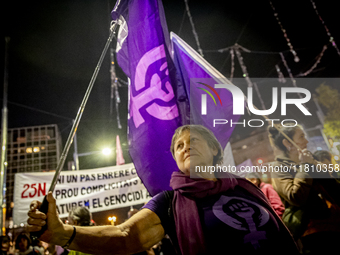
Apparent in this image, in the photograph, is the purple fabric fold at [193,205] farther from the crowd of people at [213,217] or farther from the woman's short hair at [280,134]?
the woman's short hair at [280,134]

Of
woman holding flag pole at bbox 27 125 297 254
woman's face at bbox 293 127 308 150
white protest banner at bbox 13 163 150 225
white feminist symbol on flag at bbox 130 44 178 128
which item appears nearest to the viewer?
woman holding flag pole at bbox 27 125 297 254

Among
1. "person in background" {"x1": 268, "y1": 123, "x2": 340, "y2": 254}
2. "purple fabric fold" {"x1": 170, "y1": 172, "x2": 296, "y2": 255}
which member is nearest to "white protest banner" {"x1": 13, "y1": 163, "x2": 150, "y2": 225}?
"person in background" {"x1": 268, "y1": 123, "x2": 340, "y2": 254}

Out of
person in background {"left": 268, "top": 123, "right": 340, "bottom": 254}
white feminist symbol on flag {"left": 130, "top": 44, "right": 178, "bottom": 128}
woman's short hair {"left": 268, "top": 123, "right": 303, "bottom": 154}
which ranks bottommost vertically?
person in background {"left": 268, "top": 123, "right": 340, "bottom": 254}

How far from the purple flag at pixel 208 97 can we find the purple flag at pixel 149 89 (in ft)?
1.35

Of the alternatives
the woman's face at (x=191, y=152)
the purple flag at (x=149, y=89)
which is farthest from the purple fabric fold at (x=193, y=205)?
the purple flag at (x=149, y=89)

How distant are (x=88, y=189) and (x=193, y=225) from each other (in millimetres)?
4708

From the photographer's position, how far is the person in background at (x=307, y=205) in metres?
1.87

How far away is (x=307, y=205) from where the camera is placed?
197 cm

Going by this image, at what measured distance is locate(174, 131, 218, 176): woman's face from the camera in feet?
5.52

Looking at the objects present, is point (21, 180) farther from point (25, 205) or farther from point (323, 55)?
point (323, 55)

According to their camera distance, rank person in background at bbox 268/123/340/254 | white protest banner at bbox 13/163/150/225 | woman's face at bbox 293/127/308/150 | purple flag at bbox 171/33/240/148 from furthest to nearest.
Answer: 1. white protest banner at bbox 13/163/150/225
2. purple flag at bbox 171/33/240/148
3. woman's face at bbox 293/127/308/150
4. person in background at bbox 268/123/340/254

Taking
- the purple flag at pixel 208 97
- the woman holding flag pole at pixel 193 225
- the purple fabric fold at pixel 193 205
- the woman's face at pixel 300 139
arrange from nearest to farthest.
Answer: the woman holding flag pole at pixel 193 225 → the purple fabric fold at pixel 193 205 → the woman's face at pixel 300 139 → the purple flag at pixel 208 97

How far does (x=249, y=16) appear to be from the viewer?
8695 millimetres

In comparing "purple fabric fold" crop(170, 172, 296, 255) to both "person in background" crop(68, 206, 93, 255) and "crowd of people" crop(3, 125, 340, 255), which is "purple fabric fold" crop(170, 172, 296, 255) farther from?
"person in background" crop(68, 206, 93, 255)
